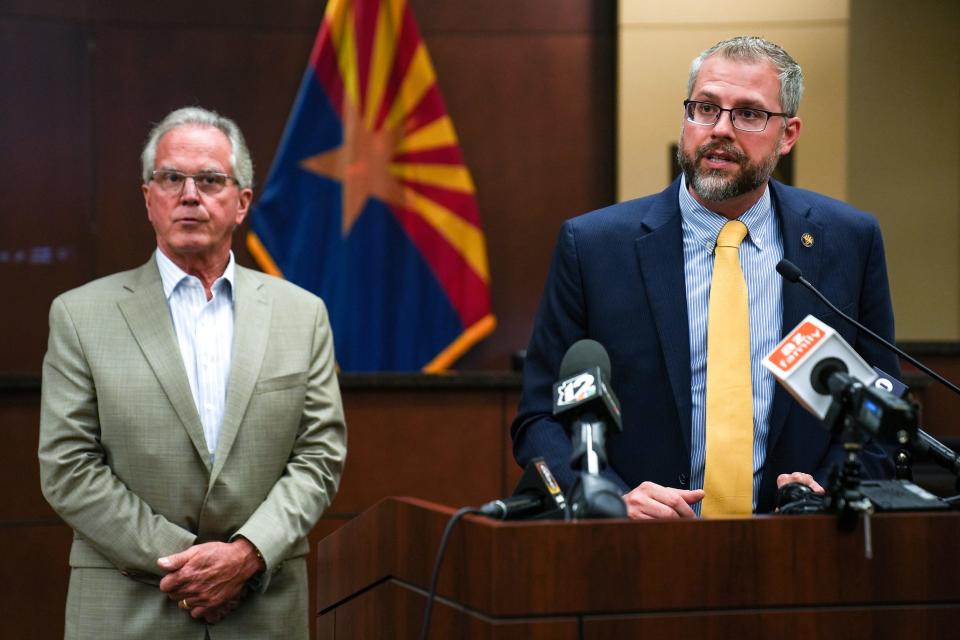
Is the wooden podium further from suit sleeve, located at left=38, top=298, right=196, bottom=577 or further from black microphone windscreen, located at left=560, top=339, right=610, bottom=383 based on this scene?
suit sleeve, located at left=38, top=298, right=196, bottom=577

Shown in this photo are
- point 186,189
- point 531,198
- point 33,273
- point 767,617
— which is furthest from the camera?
point 531,198

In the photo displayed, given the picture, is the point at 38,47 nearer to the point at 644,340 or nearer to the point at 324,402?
the point at 324,402

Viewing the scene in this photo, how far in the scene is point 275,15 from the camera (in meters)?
5.34

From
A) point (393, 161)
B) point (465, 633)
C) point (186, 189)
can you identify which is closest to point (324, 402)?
point (186, 189)

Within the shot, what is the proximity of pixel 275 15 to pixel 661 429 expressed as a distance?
12.4 feet

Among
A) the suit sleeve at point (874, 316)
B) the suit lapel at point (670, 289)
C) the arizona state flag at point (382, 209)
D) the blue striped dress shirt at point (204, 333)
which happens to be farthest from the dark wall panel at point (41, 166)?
the suit sleeve at point (874, 316)

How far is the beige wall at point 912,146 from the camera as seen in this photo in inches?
214

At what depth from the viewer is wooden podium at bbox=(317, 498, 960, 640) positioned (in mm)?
1464

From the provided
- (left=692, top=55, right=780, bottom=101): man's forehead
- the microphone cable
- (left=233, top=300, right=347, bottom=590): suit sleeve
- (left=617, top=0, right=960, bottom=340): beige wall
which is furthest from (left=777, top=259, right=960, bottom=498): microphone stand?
(left=617, top=0, right=960, bottom=340): beige wall

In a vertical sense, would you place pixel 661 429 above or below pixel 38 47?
below

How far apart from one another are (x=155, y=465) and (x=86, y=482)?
0.13 metres

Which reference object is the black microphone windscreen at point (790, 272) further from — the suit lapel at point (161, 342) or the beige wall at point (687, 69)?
the beige wall at point (687, 69)

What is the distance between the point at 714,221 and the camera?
7.36 feet

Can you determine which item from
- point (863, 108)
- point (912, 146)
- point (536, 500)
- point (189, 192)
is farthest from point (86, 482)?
point (912, 146)
